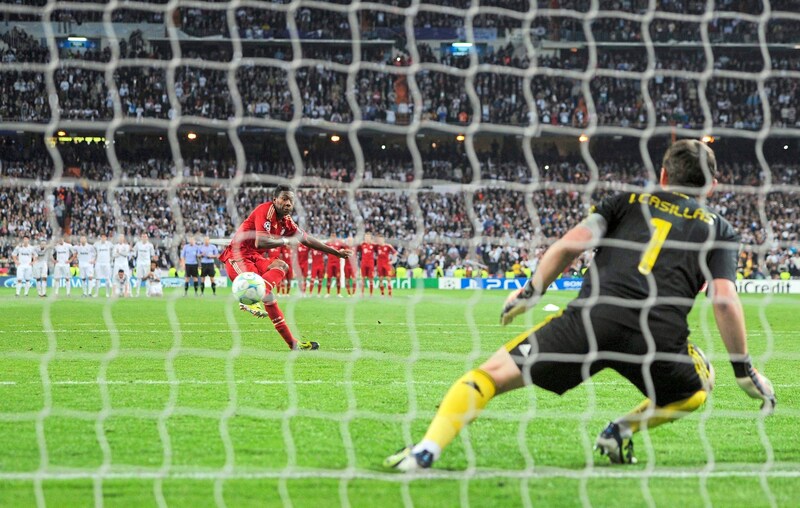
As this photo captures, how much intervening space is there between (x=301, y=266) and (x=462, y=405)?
1009 inches

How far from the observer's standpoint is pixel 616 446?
5.09 meters

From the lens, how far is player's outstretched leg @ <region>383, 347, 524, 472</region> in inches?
178

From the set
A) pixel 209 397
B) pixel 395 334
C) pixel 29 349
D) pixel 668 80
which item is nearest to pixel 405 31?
pixel 668 80

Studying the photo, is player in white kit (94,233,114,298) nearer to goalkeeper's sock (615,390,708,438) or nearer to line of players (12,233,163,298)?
line of players (12,233,163,298)

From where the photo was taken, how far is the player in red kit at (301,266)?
93.2ft

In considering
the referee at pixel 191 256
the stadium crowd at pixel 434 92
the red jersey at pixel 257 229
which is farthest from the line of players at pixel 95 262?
the red jersey at pixel 257 229

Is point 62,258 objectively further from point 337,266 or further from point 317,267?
point 337,266

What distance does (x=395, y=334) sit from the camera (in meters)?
13.7

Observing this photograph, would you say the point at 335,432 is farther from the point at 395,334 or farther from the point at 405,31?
the point at 405,31

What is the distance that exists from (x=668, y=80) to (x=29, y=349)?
1436 inches

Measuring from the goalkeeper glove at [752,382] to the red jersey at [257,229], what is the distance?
727cm

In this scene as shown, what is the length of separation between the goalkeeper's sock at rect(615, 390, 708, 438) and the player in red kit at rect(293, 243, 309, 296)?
23160mm

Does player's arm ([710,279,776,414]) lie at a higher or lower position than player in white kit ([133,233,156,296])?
higher

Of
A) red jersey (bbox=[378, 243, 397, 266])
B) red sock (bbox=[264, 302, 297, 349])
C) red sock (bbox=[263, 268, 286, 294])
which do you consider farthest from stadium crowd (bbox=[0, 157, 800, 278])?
red sock (bbox=[264, 302, 297, 349])
